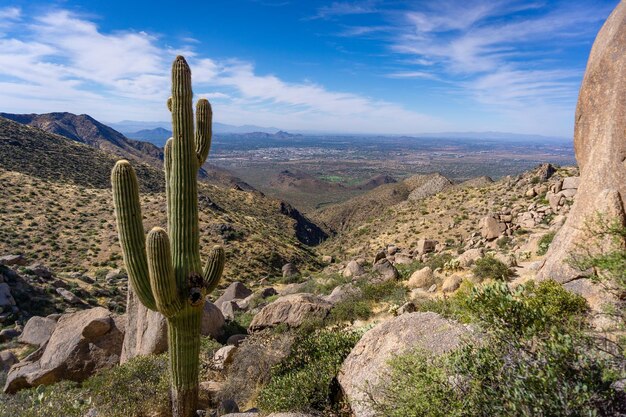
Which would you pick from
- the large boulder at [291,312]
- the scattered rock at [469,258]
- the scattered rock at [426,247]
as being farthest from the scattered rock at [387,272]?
the scattered rock at [426,247]

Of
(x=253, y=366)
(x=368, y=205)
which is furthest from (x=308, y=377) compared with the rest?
(x=368, y=205)

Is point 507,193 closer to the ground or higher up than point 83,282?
higher up

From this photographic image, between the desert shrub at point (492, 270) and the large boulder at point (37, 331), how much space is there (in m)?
14.7

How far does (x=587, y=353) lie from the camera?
4.18 metres

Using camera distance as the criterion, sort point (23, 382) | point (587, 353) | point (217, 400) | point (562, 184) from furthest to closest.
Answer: point (562, 184)
point (23, 382)
point (217, 400)
point (587, 353)

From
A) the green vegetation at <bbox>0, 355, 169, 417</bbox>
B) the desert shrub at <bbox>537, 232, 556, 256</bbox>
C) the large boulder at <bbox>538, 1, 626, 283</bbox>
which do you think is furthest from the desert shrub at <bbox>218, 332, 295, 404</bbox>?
the desert shrub at <bbox>537, 232, 556, 256</bbox>

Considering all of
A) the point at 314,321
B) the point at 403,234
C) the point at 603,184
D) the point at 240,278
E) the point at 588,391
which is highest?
the point at 603,184

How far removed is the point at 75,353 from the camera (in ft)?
33.7

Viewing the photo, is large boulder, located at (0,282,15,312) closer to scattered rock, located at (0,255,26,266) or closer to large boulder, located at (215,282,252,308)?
scattered rock, located at (0,255,26,266)

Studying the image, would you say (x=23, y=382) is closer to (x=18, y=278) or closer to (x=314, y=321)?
(x=314, y=321)

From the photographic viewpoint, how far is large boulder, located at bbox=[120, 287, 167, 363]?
967cm

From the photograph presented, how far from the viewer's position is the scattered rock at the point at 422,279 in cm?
1411

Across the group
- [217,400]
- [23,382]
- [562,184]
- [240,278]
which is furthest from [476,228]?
[23,382]

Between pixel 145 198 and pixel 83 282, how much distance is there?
17.4 metres
